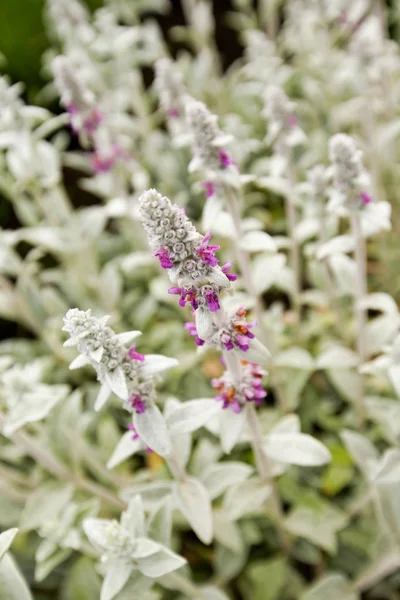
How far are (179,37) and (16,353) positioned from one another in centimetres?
211

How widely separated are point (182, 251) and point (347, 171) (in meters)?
0.53

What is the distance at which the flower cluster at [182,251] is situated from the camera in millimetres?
747

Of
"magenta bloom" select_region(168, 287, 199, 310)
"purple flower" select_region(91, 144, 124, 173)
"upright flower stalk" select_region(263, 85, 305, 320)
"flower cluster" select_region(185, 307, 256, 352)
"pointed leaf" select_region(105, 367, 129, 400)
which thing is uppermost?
"purple flower" select_region(91, 144, 124, 173)

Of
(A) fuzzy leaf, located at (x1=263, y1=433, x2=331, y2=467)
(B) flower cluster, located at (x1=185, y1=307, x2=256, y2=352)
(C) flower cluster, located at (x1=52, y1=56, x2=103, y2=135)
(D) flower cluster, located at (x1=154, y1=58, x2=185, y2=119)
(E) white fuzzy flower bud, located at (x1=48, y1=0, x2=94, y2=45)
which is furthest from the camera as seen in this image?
(E) white fuzzy flower bud, located at (x1=48, y1=0, x2=94, y2=45)

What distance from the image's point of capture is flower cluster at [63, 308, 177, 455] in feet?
2.74

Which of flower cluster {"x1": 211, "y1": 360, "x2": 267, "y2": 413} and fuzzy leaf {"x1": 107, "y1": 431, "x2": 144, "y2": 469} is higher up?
flower cluster {"x1": 211, "y1": 360, "x2": 267, "y2": 413}

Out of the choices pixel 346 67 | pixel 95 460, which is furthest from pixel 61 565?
pixel 346 67

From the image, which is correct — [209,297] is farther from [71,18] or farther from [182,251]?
[71,18]

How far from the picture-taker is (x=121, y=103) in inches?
94.0

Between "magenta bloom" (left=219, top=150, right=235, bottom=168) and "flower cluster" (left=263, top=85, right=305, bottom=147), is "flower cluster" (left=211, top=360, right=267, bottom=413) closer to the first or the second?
"magenta bloom" (left=219, top=150, right=235, bottom=168)

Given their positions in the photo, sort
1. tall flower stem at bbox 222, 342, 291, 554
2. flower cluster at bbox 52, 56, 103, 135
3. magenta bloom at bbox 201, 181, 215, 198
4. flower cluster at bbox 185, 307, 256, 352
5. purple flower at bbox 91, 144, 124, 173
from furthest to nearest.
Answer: purple flower at bbox 91, 144, 124, 173 → flower cluster at bbox 52, 56, 103, 135 → magenta bloom at bbox 201, 181, 215, 198 → tall flower stem at bbox 222, 342, 291, 554 → flower cluster at bbox 185, 307, 256, 352

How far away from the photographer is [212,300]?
0.83 meters

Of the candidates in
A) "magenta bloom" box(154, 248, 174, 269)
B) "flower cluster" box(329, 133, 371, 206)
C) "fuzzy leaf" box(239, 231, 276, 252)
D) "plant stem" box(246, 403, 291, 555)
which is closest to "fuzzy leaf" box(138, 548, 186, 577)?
"plant stem" box(246, 403, 291, 555)

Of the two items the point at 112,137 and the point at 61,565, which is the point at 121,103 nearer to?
the point at 112,137
